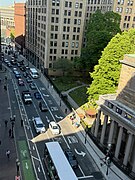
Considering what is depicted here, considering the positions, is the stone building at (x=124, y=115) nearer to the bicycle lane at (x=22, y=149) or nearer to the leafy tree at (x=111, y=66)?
the leafy tree at (x=111, y=66)

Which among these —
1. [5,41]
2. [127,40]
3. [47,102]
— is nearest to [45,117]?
[47,102]

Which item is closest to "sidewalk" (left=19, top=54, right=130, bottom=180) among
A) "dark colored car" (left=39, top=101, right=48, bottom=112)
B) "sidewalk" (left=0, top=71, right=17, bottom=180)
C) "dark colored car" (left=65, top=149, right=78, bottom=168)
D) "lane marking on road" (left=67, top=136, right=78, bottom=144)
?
"lane marking on road" (left=67, top=136, right=78, bottom=144)

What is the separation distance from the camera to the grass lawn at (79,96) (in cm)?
6531

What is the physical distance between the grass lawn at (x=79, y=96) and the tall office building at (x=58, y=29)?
69.8 ft

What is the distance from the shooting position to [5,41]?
532ft

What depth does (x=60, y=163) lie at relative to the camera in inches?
1234

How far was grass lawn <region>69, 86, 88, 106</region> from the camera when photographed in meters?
65.3

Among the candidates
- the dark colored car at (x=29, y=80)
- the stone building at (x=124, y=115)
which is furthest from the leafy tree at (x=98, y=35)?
the stone building at (x=124, y=115)

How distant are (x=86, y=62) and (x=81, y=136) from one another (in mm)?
33185

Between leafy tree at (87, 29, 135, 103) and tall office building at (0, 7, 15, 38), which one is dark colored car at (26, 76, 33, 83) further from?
tall office building at (0, 7, 15, 38)

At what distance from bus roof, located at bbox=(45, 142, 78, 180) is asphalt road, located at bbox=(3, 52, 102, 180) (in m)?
3.96

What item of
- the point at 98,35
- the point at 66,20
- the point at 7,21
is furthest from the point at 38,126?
the point at 7,21

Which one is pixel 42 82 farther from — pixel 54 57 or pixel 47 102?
pixel 47 102

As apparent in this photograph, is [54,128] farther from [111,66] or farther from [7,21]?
[7,21]
